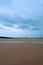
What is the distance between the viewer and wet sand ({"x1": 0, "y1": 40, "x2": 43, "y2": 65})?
0.43m

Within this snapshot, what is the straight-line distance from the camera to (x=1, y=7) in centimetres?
104

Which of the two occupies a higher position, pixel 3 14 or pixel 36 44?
pixel 3 14

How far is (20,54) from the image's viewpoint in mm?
492

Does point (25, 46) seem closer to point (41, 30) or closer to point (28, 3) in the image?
point (41, 30)

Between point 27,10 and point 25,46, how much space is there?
578 millimetres

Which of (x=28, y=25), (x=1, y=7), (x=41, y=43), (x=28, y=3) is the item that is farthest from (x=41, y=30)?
(x=1, y=7)

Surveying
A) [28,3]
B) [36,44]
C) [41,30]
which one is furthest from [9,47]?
[28,3]

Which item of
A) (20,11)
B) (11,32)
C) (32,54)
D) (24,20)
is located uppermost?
(20,11)

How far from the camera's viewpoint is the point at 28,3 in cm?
107

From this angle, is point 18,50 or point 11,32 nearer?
point 18,50

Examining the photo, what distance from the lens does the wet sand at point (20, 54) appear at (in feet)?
1.41

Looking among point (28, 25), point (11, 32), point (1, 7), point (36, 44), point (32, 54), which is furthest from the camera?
point (1, 7)

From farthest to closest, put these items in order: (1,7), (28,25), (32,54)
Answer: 1. (1,7)
2. (28,25)
3. (32,54)

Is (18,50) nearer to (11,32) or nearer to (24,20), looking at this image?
(11,32)
